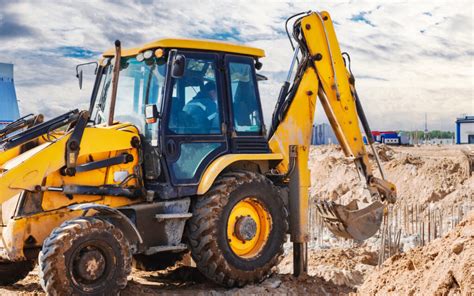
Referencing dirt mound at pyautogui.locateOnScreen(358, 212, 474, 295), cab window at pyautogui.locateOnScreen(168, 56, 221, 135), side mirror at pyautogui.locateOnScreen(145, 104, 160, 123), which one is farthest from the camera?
cab window at pyautogui.locateOnScreen(168, 56, 221, 135)

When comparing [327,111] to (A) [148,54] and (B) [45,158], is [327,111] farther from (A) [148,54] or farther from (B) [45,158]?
(B) [45,158]

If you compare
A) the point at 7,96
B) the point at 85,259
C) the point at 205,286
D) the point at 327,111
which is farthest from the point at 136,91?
the point at 7,96

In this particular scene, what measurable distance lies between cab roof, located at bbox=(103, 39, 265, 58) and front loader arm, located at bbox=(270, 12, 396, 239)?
929 millimetres

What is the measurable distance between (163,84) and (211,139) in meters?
0.91

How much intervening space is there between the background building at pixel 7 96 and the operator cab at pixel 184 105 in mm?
9983

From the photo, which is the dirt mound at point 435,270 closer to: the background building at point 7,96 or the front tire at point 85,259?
the front tire at point 85,259

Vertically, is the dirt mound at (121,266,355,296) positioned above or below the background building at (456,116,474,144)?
below

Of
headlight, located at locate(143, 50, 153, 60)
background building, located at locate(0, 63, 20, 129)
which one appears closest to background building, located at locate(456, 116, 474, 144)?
background building, located at locate(0, 63, 20, 129)

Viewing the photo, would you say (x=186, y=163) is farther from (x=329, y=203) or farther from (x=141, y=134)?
(x=329, y=203)

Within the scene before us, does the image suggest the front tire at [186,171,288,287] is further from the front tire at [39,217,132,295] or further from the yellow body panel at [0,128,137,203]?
the yellow body panel at [0,128,137,203]

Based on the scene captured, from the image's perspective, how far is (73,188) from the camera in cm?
720

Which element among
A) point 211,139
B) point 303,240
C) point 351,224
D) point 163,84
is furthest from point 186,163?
point 351,224

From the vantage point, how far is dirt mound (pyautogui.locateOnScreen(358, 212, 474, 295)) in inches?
214

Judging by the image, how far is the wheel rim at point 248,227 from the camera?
7887mm
